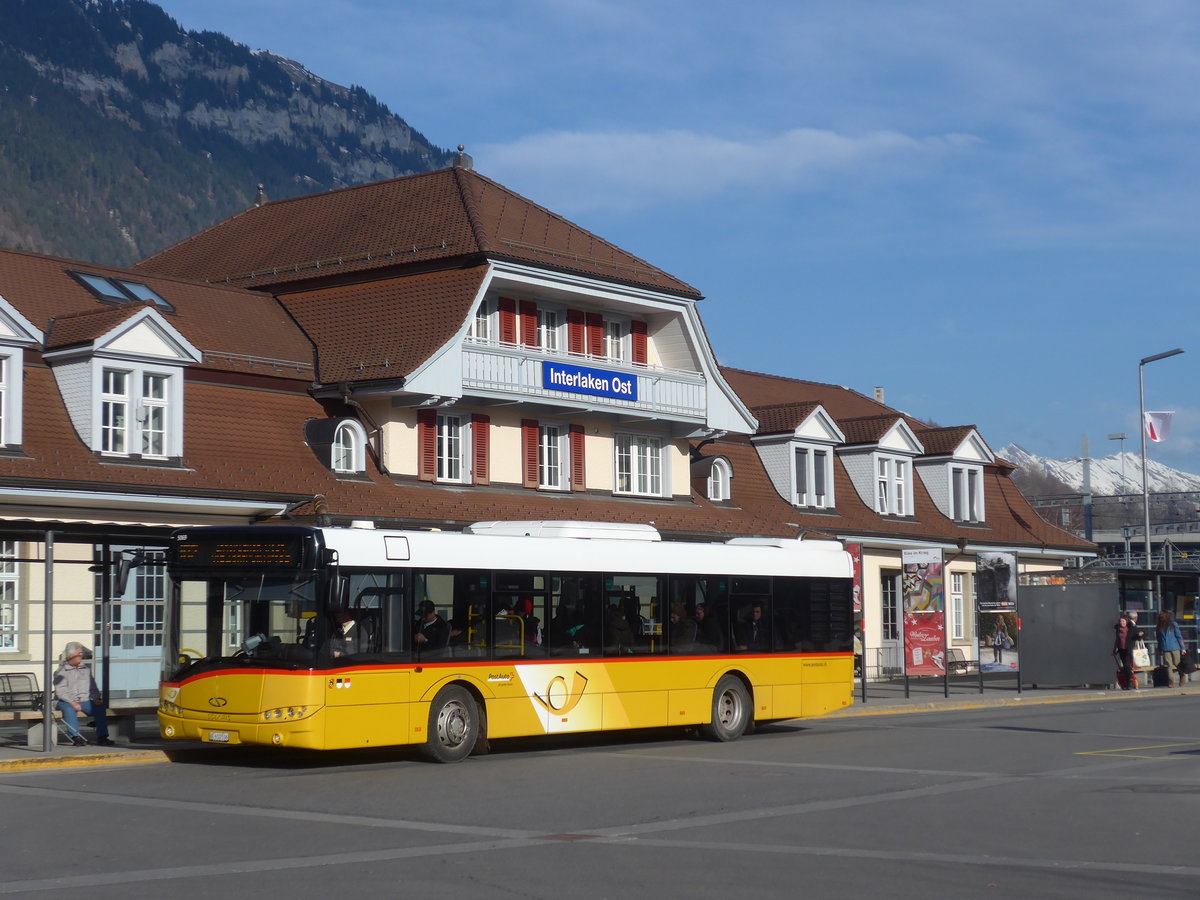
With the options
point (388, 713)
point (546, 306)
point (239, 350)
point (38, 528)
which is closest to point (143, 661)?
point (38, 528)

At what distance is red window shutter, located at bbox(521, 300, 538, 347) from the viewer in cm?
3612

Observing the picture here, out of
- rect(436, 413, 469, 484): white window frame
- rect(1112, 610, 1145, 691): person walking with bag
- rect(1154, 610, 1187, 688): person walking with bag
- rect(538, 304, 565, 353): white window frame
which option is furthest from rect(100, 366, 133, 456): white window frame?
rect(1154, 610, 1187, 688): person walking with bag

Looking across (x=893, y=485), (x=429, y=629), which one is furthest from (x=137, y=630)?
(x=893, y=485)

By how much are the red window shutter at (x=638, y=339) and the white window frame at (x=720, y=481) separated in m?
3.89

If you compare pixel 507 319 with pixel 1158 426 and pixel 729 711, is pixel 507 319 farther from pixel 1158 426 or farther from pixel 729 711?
pixel 1158 426

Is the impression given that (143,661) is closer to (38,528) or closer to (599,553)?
(38,528)

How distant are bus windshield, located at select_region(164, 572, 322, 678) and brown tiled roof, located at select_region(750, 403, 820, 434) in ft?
88.9

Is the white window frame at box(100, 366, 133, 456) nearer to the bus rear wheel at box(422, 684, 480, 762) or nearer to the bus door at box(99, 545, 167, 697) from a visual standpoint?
the bus door at box(99, 545, 167, 697)

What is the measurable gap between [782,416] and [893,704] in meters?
14.5

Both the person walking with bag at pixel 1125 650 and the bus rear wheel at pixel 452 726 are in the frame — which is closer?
the bus rear wheel at pixel 452 726

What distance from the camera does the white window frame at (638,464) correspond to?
3881 centimetres

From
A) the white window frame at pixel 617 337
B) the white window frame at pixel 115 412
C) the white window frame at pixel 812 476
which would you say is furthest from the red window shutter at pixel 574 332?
the white window frame at pixel 115 412

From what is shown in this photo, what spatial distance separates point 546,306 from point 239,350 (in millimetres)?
7599

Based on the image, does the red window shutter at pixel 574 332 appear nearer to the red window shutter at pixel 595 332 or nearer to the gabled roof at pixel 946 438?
the red window shutter at pixel 595 332
